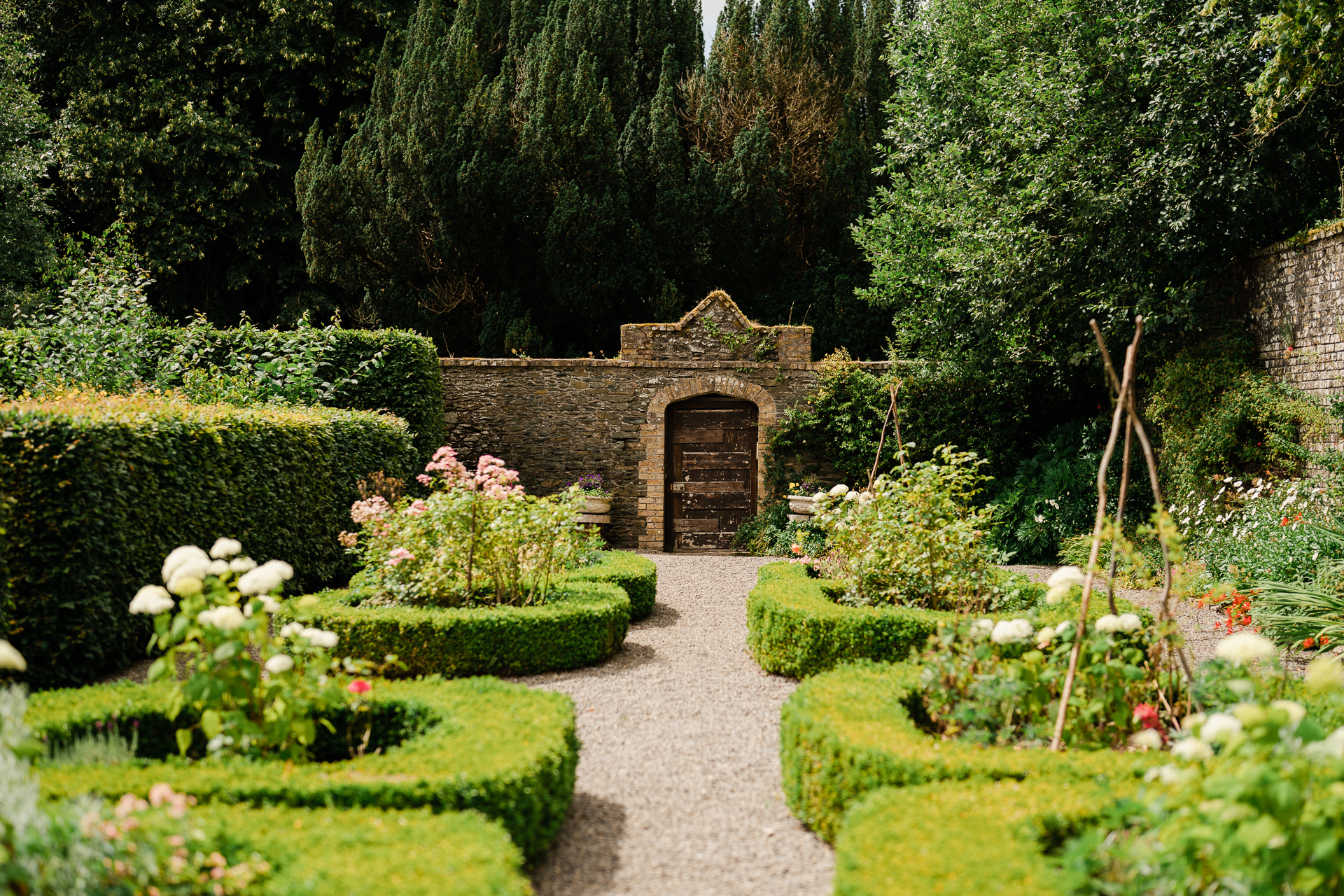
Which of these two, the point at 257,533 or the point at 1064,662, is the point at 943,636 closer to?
the point at 1064,662

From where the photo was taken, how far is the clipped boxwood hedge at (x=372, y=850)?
224 centimetres

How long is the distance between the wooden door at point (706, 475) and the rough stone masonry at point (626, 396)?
0.21 meters

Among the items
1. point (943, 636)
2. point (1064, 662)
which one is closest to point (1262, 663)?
point (1064, 662)

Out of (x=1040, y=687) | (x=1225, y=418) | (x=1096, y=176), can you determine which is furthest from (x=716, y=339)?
(x=1040, y=687)

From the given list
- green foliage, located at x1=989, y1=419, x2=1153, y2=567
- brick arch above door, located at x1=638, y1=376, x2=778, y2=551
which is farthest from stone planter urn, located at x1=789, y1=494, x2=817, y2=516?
green foliage, located at x1=989, y1=419, x2=1153, y2=567

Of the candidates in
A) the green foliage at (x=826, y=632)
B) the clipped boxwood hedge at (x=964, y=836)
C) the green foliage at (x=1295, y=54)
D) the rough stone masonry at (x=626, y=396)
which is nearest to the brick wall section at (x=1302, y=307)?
the green foliage at (x=1295, y=54)

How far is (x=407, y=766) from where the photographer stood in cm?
305

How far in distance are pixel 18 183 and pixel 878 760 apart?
1541 centimetres

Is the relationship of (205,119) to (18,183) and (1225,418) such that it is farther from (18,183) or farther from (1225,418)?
(1225,418)

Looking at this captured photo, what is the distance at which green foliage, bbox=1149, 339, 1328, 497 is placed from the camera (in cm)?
813

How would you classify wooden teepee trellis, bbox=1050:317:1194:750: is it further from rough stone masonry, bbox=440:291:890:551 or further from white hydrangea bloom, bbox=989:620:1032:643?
rough stone masonry, bbox=440:291:890:551

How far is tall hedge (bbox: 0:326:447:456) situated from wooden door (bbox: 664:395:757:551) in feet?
10.4

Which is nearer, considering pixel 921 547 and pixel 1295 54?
pixel 921 547

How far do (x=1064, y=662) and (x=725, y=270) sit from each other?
1300cm
